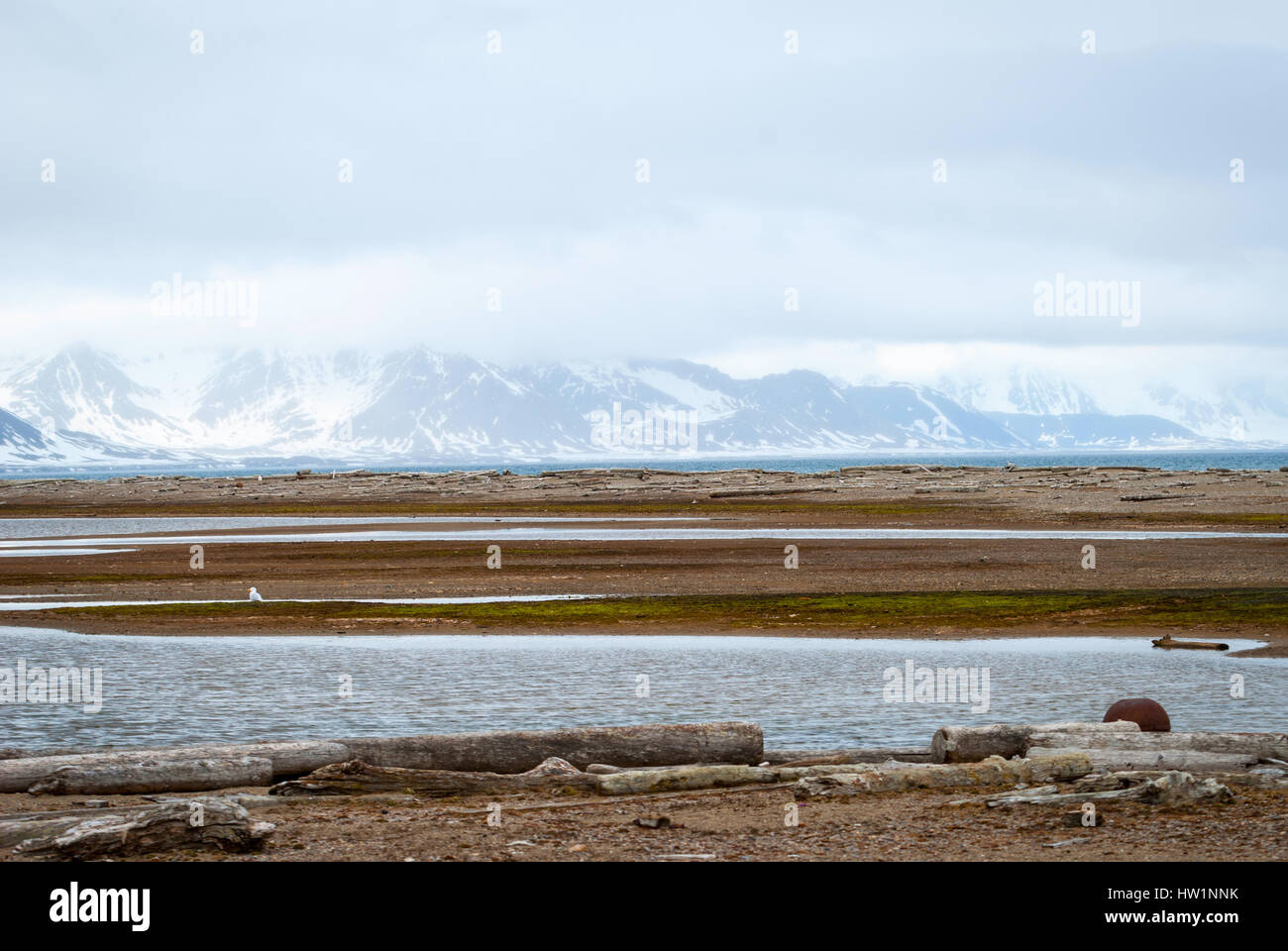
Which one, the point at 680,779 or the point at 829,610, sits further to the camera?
the point at 829,610

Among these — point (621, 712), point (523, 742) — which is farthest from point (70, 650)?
point (523, 742)

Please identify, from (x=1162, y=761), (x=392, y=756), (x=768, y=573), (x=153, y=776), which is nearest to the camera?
(x=153, y=776)

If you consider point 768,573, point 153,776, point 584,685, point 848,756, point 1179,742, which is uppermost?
point 768,573

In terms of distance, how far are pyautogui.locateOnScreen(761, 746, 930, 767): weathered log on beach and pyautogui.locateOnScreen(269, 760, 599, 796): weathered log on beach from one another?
275 cm

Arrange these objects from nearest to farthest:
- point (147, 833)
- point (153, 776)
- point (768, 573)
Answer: point (147, 833) < point (153, 776) < point (768, 573)

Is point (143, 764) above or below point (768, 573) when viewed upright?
below

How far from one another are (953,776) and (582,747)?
4.50m

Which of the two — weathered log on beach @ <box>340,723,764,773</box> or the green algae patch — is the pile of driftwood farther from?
the green algae patch

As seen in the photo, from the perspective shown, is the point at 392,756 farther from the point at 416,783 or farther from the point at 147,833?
the point at 147,833

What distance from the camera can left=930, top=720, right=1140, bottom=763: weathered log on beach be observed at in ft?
50.5

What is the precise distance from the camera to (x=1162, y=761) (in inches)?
575

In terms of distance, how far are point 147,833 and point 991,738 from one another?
968cm

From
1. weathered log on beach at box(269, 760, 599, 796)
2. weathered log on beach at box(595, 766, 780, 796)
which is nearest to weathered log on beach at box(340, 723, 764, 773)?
weathered log on beach at box(269, 760, 599, 796)

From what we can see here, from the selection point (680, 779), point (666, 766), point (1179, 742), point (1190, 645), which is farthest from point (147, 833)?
point (1190, 645)
